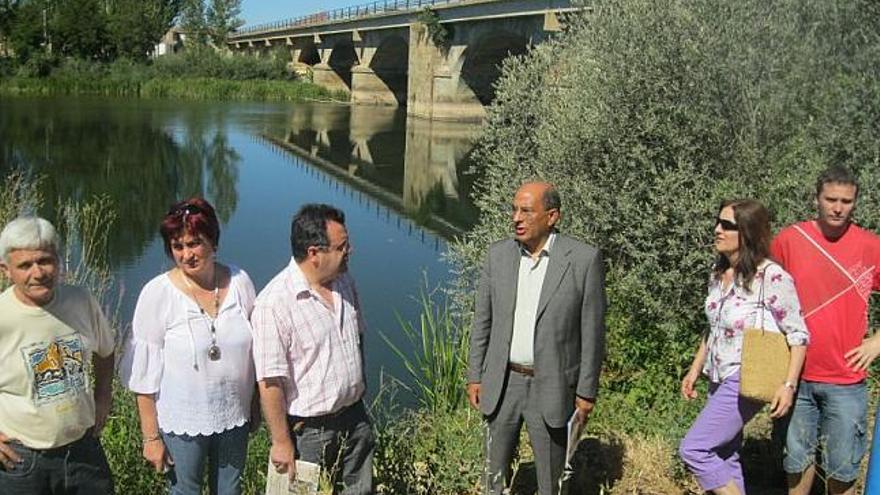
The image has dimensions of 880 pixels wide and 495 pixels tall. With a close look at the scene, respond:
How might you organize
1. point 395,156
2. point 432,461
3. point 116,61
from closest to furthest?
point 432,461 < point 395,156 < point 116,61

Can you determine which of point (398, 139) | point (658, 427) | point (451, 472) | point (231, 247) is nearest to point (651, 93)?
point (658, 427)

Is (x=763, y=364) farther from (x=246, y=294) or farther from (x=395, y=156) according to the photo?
(x=395, y=156)

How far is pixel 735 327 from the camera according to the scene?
3119mm

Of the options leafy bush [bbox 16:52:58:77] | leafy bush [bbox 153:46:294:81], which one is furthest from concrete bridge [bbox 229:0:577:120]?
leafy bush [bbox 16:52:58:77]

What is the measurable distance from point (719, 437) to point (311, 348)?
4.89 feet

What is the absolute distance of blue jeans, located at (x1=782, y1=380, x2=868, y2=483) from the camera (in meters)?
3.22

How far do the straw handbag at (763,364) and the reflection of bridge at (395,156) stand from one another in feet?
35.5

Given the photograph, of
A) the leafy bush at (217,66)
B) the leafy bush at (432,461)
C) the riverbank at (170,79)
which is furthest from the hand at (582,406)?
the leafy bush at (217,66)

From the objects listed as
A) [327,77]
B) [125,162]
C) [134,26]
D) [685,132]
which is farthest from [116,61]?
[685,132]

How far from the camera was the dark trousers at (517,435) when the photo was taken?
3.27m

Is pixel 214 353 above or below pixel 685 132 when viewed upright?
below

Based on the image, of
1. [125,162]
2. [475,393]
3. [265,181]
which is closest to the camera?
[475,393]

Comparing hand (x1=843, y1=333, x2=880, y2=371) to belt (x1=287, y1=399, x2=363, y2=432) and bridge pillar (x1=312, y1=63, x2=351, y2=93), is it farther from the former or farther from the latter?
bridge pillar (x1=312, y1=63, x2=351, y2=93)

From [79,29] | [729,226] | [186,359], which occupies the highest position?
[79,29]
